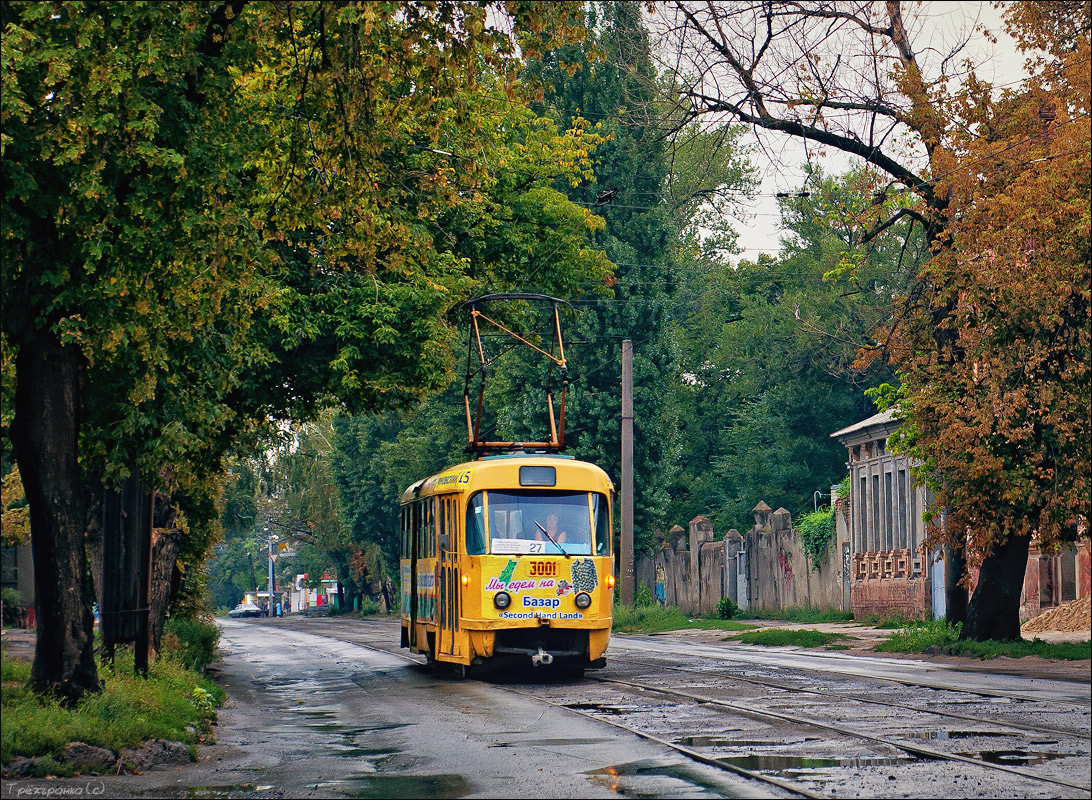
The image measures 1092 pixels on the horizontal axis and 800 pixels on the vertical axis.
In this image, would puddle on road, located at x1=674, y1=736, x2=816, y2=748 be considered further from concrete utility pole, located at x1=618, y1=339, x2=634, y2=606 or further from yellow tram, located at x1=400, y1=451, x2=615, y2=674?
concrete utility pole, located at x1=618, y1=339, x2=634, y2=606

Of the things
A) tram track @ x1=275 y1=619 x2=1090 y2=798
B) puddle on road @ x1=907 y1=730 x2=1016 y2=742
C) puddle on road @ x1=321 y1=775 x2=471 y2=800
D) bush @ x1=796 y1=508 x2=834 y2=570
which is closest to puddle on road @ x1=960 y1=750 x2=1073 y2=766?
tram track @ x1=275 y1=619 x2=1090 y2=798

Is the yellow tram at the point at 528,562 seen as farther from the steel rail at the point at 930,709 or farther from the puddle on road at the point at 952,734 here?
the puddle on road at the point at 952,734

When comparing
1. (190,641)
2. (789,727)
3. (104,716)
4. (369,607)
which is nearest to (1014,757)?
(789,727)

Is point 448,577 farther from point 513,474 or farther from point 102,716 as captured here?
point 102,716

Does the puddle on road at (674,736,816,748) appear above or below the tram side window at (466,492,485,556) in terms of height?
below

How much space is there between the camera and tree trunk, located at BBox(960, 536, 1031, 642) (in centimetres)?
2520

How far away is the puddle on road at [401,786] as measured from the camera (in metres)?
9.70

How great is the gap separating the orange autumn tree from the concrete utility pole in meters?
18.0

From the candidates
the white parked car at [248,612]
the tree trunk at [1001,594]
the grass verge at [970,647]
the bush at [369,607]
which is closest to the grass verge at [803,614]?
the grass verge at [970,647]

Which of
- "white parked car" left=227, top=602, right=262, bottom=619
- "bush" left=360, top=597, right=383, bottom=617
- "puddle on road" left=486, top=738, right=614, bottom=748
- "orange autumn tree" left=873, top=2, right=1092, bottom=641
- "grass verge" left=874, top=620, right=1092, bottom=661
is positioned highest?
"orange autumn tree" left=873, top=2, right=1092, bottom=641

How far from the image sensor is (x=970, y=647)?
80.7 feet

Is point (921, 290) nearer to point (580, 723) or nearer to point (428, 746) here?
point (580, 723)

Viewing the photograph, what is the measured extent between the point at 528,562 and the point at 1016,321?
8.42m

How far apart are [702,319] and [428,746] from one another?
58149mm
